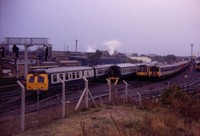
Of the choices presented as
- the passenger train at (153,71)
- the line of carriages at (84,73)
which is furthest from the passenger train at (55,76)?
the passenger train at (153,71)

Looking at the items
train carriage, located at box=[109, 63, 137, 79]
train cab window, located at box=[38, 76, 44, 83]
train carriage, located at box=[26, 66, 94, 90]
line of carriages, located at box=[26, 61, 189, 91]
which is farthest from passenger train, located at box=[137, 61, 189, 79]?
train cab window, located at box=[38, 76, 44, 83]

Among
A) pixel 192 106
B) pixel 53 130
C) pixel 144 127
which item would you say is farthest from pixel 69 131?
pixel 192 106

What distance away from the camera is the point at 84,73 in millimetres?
27906

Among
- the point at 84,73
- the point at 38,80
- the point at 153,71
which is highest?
the point at 84,73

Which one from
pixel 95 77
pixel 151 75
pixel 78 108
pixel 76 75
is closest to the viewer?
pixel 78 108

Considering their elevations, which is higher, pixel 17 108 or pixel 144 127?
pixel 144 127


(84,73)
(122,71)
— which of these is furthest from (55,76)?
(122,71)

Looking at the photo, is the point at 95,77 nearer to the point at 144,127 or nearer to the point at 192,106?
the point at 192,106

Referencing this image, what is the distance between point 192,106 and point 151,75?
2678 centimetres

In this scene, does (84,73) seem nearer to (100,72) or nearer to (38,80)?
(100,72)

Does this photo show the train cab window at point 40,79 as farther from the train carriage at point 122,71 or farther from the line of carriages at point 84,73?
the train carriage at point 122,71

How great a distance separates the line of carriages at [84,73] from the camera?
21656 mm

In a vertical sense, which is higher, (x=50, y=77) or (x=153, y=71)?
(x=50, y=77)

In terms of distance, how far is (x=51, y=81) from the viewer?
74.2ft
